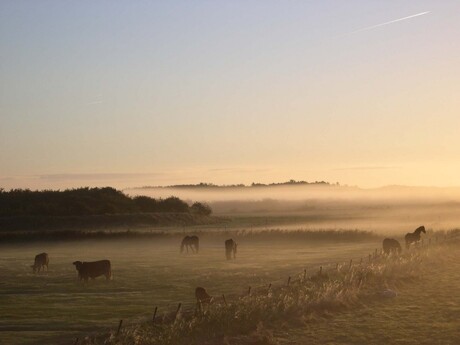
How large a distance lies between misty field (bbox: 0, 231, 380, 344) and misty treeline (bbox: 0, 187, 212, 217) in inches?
2474

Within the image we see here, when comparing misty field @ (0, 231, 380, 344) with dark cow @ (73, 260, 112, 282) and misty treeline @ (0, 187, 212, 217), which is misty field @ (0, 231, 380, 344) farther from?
misty treeline @ (0, 187, 212, 217)

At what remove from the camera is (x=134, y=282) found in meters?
32.2

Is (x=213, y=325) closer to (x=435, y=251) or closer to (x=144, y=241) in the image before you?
(x=435, y=251)

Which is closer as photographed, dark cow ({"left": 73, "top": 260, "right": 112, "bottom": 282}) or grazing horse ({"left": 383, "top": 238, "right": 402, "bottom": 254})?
Result: dark cow ({"left": 73, "top": 260, "right": 112, "bottom": 282})

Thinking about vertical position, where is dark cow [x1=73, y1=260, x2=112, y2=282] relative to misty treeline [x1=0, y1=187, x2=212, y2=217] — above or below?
below

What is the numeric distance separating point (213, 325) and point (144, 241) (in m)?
50.7

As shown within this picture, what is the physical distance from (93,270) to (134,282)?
8.83 feet

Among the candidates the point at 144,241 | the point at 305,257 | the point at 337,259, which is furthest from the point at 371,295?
the point at 144,241

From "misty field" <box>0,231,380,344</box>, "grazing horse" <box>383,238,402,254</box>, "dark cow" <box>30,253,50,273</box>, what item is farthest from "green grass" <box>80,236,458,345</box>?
"dark cow" <box>30,253,50,273</box>

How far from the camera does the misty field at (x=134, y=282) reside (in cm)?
2127

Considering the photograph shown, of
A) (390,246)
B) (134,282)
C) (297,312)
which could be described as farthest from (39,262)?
(390,246)

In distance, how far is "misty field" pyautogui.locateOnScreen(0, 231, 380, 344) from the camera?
21269 mm

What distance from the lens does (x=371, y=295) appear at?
2583cm

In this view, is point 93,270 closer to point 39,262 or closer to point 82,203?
point 39,262
